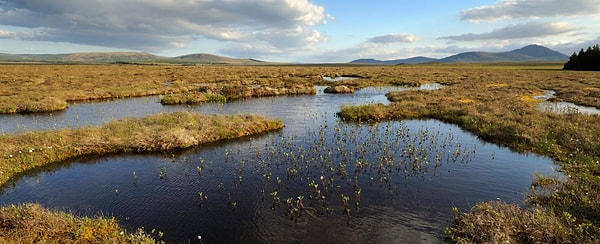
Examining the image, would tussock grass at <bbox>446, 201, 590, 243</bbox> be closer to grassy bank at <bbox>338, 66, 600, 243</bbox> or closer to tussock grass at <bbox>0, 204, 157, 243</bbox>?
grassy bank at <bbox>338, 66, 600, 243</bbox>

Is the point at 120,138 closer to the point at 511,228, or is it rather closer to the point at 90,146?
the point at 90,146

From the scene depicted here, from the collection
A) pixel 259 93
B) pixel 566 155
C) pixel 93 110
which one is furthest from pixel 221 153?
pixel 259 93

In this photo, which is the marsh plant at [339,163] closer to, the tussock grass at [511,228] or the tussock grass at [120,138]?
the tussock grass at [120,138]

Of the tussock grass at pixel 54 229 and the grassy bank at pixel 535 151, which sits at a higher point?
the grassy bank at pixel 535 151

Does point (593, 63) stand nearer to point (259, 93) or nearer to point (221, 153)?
point (259, 93)

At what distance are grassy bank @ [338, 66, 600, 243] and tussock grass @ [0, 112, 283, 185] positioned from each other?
14098 mm

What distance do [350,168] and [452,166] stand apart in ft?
20.7

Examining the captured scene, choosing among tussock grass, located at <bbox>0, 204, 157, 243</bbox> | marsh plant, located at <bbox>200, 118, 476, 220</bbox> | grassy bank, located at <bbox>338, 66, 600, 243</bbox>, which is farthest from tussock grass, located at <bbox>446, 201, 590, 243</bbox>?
tussock grass, located at <bbox>0, 204, 157, 243</bbox>

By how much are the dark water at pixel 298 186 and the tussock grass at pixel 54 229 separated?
4.20 ft

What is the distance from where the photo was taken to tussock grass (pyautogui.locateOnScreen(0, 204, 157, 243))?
10.5m

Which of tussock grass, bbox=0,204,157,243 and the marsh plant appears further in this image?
the marsh plant

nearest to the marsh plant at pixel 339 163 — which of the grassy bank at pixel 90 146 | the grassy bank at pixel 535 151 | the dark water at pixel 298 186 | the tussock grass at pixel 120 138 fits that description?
the dark water at pixel 298 186

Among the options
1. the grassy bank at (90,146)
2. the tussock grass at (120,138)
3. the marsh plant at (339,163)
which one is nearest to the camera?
the grassy bank at (90,146)

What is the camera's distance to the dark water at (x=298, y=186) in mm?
12492
